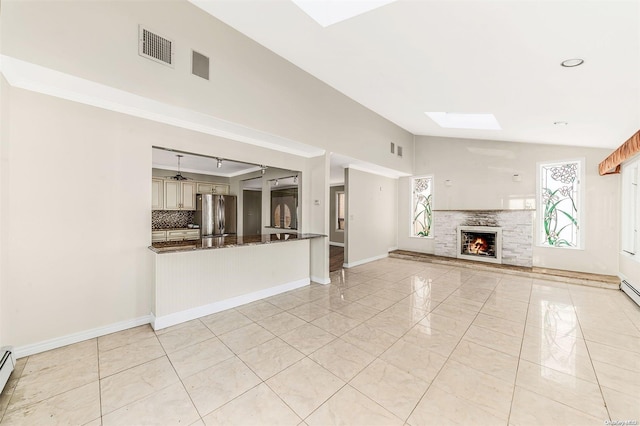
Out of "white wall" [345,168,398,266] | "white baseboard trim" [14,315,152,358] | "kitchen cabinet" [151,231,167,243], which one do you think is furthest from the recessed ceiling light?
"white baseboard trim" [14,315,152,358]

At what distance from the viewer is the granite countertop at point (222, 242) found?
2.81m

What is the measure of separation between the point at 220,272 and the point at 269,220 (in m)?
1.27

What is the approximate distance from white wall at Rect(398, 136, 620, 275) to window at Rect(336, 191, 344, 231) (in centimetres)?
214

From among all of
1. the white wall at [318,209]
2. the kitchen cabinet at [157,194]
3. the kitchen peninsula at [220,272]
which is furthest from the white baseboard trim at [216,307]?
the kitchen cabinet at [157,194]

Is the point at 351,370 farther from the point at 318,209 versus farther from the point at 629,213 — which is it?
the point at 629,213

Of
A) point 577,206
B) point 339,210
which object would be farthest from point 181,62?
point 577,206

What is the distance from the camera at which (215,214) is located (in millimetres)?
3547

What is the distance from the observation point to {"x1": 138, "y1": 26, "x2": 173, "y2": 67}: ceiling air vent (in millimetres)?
2420

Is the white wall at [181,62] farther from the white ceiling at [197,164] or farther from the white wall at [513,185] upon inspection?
the white wall at [513,185]

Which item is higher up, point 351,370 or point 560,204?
point 560,204

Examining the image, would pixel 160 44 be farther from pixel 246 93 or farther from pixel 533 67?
pixel 533 67

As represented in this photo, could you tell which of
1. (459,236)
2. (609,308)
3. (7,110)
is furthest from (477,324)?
(7,110)

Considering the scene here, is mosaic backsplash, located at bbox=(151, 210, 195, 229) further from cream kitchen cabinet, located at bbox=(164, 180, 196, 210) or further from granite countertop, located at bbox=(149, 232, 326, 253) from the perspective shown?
granite countertop, located at bbox=(149, 232, 326, 253)

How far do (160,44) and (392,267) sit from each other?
5.66 m
